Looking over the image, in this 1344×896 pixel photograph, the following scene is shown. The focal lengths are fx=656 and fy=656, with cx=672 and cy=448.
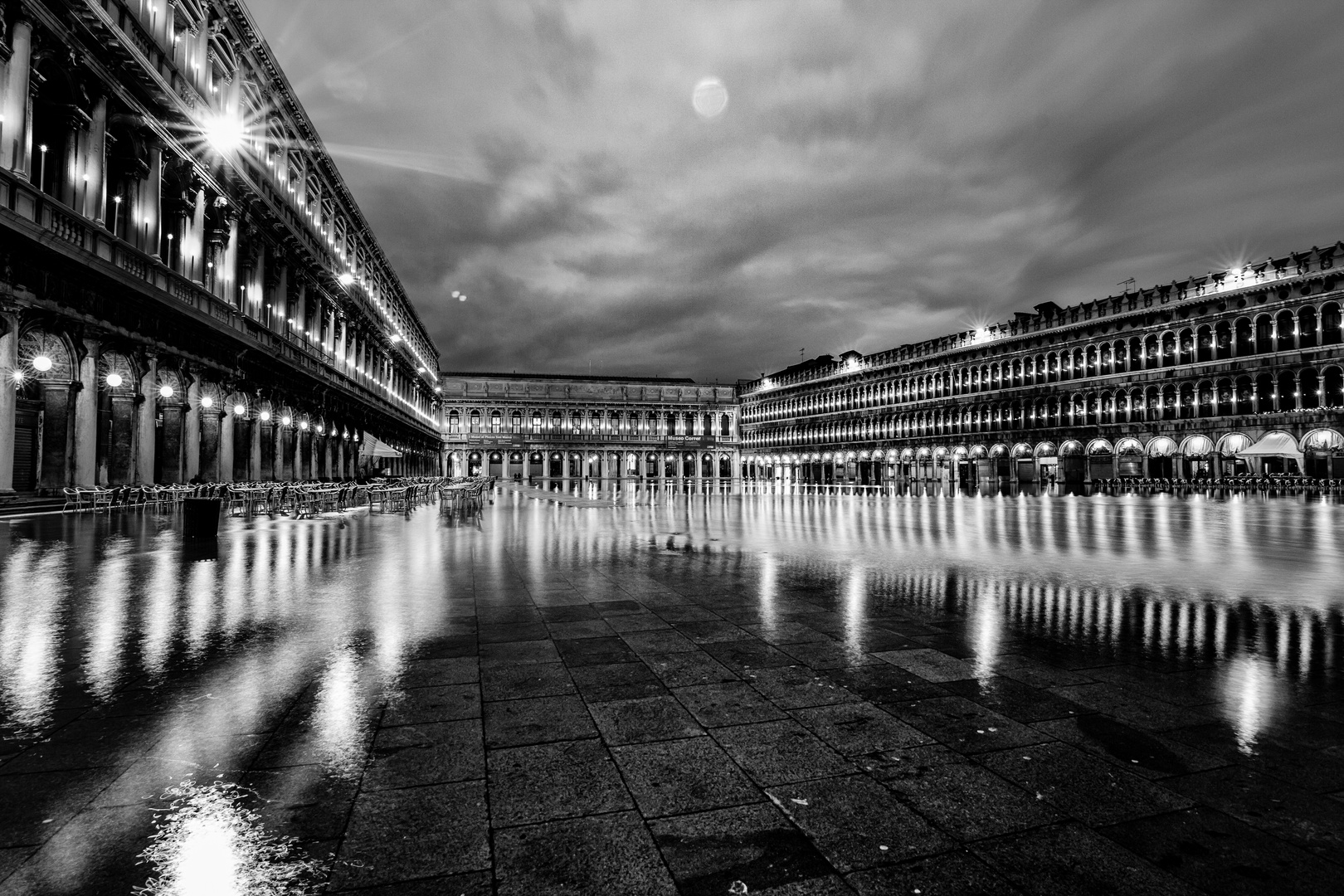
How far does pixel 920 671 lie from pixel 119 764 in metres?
4.37

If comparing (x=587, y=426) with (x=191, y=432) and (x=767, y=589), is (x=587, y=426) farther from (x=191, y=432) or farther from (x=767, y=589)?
(x=767, y=589)

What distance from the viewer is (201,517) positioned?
11.4 m

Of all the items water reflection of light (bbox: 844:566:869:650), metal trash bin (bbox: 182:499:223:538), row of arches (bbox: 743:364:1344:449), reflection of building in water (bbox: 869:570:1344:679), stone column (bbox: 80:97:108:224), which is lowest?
reflection of building in water (bbox: 869:570:1344:679)

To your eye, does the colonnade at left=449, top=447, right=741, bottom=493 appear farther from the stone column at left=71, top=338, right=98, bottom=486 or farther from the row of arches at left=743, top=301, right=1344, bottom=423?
the stone column at left=71, top=338, right=98, bottom=486

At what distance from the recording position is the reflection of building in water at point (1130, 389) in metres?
40.9

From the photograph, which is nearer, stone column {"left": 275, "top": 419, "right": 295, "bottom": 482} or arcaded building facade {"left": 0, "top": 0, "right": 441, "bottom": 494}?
arcaded building facade {"left": 0, "top": 0, "right": 441, "bottom": 494}

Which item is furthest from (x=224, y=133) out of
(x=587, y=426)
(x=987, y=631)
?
(x=587, y=426)

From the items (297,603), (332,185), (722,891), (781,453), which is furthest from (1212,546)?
(781,453)

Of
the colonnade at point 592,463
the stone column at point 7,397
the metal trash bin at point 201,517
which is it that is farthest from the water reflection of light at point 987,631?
the colonnade at point 592,463

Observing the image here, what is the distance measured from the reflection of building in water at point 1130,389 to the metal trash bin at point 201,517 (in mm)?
48862

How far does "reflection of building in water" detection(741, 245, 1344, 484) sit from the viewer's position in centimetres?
4088

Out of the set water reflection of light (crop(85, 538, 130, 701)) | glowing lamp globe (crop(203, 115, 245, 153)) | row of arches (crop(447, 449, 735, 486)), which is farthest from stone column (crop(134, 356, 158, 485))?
row of arches (crop(447, 449, 735, 486))

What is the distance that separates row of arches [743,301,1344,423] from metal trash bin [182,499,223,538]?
56485mm

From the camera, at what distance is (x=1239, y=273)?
146 feet
